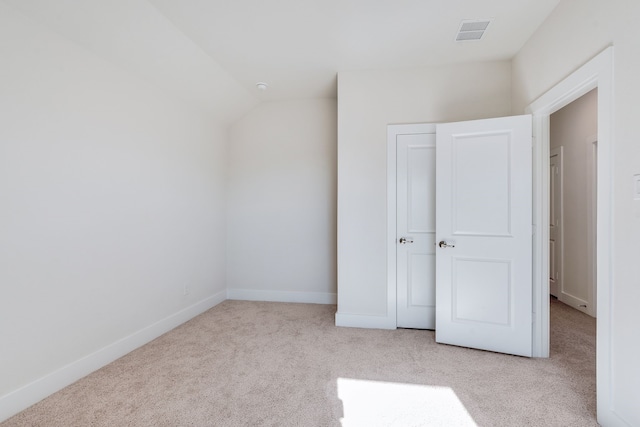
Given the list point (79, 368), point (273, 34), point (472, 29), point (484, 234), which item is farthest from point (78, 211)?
point (472, 29)

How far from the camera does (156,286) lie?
304 centimetres

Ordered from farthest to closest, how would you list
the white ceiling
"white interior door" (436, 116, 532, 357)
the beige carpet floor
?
"white interior door" (436, 116, 532, 357) < the white ceiling < the beige carpet floor

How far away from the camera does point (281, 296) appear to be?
14.0 ft

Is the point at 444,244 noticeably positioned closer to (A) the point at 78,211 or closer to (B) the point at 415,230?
(B) the point at 415,230

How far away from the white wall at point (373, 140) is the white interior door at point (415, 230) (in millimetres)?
172

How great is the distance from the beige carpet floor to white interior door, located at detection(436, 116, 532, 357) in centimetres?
23

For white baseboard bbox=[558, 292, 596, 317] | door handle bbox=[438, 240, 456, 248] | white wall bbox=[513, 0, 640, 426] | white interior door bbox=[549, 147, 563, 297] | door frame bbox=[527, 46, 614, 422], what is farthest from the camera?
white interior door bbox=[549, 147, 563, 297]

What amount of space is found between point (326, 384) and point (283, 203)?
8.45 feet

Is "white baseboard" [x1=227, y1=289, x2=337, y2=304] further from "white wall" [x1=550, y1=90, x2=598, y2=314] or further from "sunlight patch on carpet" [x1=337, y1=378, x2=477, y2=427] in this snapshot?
"white wall" [x1=550, y1=90, x2=598, y2=314]

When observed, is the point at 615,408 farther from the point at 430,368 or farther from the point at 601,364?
the point at 430,368

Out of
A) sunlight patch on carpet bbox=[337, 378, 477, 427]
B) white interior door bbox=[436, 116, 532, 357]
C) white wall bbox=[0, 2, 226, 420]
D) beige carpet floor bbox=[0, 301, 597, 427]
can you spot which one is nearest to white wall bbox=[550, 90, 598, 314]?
beige carpet floor bbox=[0, 301, 597, 427]

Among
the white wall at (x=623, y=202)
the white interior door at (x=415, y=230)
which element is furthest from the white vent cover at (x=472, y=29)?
the white interior door at (x=415, y=230)

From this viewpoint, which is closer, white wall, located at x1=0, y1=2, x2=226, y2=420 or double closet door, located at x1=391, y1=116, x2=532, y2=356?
white wall, located at x1=0, y1=2, x2=226, y2=420

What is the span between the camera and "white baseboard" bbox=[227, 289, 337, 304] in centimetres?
415
